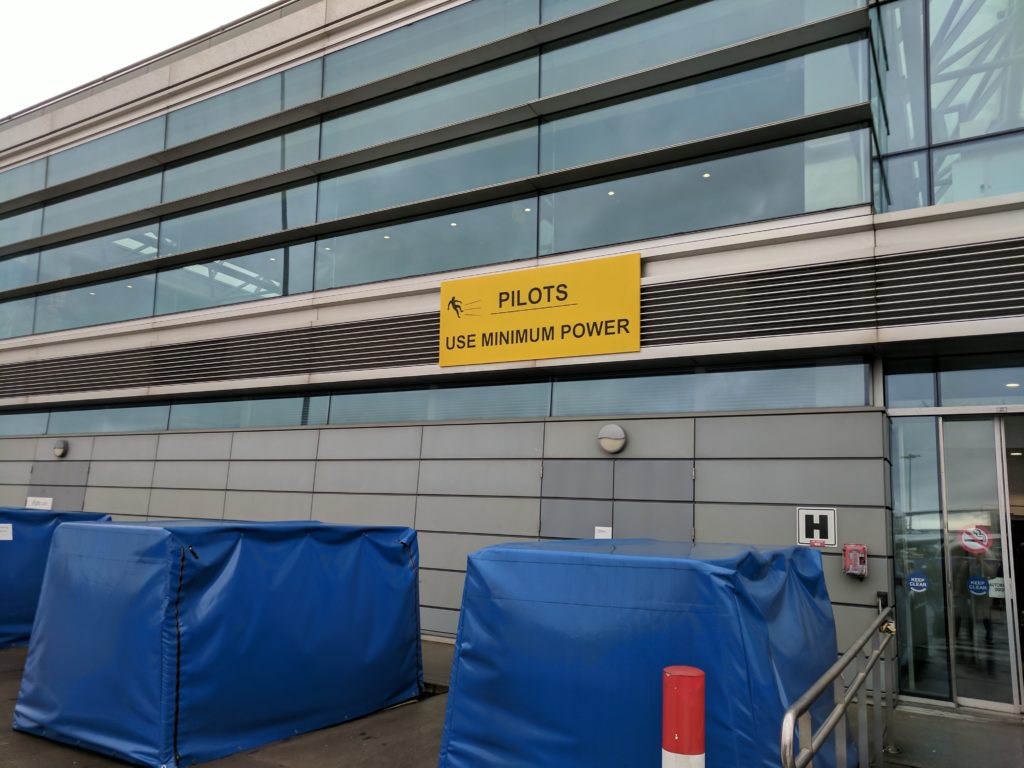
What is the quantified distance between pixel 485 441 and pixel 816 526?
470cm

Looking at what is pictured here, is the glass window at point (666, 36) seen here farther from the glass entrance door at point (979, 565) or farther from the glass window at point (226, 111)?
the glass window at point (226, 111)

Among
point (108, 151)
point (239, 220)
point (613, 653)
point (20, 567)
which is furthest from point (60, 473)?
point (613, 653)

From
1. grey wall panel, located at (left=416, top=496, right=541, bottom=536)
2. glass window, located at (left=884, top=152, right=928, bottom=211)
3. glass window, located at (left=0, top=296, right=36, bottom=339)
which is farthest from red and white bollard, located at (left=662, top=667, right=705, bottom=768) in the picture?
glass window, located at (left=0, top=296, right=36, bottom=339)

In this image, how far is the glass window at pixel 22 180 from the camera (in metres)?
18.4

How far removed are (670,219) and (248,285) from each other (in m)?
8.20

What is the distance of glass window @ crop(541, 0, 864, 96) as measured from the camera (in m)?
9.96

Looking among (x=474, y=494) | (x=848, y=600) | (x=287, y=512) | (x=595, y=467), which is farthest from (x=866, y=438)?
(x=287, y=512)

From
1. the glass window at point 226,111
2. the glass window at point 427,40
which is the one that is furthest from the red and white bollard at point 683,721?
the glass window at point 226,111

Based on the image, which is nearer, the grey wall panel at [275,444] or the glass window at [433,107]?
the glass window at [433,107]

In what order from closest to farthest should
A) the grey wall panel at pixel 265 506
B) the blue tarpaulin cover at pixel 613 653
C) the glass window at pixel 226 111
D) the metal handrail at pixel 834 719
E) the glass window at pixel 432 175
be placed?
the metal handrail at pixel 834 719 < the blue tarpaulin cover at pixel 613 653 < the glass window at pixel 432 175 < the grey wall panel at pixel 265 506 < the glass window at pixel 226 111

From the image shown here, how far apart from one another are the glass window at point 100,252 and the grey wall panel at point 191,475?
15.2 ft

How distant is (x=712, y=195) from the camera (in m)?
10.1

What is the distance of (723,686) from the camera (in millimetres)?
3785

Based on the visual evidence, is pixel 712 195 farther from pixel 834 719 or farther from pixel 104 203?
pixel 104 203
